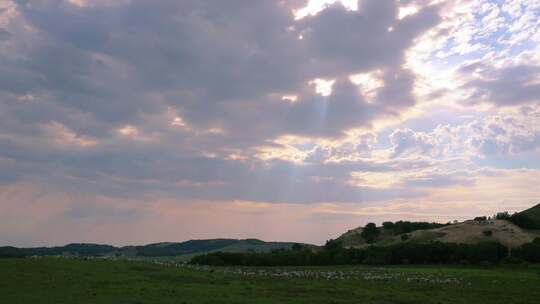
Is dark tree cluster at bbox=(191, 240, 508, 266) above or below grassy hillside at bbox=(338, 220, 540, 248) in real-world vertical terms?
below

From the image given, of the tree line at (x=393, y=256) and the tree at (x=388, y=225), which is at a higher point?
the tree at (x=388, y=225)

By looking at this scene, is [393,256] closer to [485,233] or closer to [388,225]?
[485,233]

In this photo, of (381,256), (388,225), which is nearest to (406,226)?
(388,225)

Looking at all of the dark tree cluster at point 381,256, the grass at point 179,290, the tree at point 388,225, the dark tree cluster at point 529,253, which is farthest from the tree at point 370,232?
the grass at point 179,290

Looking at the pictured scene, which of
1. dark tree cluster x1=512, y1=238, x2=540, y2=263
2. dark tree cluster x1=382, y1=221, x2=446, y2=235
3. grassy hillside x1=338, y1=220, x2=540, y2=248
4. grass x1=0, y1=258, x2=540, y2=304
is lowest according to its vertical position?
grass x1=0, y1=258, x2=540, y2=304

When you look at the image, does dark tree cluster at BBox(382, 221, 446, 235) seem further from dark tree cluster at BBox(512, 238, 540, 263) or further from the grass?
the grass

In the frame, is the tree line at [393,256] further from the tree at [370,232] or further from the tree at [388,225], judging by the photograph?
the tree at [388,225]

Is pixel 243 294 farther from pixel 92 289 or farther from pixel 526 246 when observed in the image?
pixel 526 246

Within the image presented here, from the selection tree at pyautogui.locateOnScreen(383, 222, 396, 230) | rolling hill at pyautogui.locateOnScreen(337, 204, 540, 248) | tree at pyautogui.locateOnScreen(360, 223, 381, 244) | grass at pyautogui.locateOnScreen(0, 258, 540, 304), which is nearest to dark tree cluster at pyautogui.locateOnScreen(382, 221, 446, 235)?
tree at pyautogui.locateOnScreen(383, 222, 396, 230)

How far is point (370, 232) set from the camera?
184 meters

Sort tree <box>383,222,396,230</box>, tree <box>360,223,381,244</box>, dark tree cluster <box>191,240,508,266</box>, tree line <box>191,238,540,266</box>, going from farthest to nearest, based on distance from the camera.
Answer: tree <box>383,222,396,230</box>, tree <box>360,223,381,244</box>, dark tree cluster <box>191,240,508,266</box>, tree line <box>191,238,540,266</box>

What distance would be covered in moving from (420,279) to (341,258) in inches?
1995

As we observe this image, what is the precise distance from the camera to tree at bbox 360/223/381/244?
7117 inches

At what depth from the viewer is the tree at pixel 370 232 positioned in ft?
593
